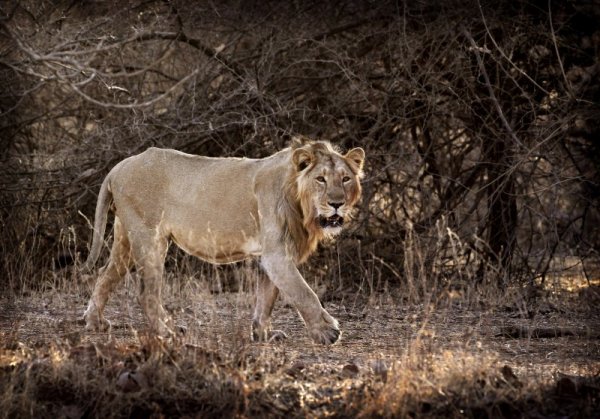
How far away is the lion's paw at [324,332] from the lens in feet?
16.9

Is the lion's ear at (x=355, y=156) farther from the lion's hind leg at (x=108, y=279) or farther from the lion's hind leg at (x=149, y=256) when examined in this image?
the lion's hind leg at (x=108, y=279)

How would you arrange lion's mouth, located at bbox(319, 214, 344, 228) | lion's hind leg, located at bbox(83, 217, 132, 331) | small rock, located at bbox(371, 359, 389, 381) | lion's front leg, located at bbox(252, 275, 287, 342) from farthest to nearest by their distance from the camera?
1. lion's hind leg, located at bbox(83, 217, 132, 331)
2. lion's front leg, located at bbox(252, 275, 287, 342)
3. lion's mouth, located at bbox(319, 214, 344, 228)
4. small rock, located at bbox(371, 359, 389, 381)

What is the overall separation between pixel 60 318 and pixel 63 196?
2498 mm

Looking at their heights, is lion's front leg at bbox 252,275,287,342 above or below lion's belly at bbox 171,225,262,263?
below

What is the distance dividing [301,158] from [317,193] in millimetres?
259

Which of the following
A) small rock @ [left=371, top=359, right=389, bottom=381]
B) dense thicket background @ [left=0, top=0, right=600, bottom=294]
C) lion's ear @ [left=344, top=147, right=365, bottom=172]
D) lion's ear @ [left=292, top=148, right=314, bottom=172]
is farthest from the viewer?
dense thicket background @ [left=0, top=0, right=600, bottom=294]

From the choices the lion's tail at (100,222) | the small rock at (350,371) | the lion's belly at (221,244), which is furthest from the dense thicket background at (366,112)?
the small rock at (350,371)

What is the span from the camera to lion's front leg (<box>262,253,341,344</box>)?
514 centimetres

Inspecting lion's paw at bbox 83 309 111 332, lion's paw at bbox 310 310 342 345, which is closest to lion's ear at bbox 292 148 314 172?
lion's paw at bbox 310 310 342 345

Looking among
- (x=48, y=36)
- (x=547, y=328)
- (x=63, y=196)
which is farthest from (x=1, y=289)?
(x=547, y=328)

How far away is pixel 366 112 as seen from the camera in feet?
28.5

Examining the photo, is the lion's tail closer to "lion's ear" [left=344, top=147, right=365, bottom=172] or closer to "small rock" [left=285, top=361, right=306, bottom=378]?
"lion's ear" [left=344, top=147, right=365, bottom=172]

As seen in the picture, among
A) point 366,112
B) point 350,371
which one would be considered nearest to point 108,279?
point 350,371

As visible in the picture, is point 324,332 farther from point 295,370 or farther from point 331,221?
point 295,370
